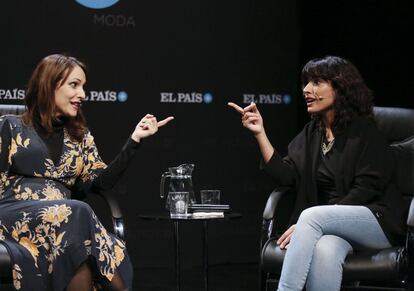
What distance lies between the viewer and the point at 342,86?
3.52m

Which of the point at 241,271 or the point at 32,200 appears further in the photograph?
the point at 241,271

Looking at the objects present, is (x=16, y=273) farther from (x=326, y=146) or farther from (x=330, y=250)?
(x=326, y=146)

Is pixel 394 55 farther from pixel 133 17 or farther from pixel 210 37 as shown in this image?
pixel 133 17

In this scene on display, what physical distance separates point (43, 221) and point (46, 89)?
2.01ft

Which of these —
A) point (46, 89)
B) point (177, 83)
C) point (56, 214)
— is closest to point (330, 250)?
point (56, 214)

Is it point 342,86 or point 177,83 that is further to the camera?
point 177,83

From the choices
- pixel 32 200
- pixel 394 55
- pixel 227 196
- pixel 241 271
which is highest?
pixel 394 55

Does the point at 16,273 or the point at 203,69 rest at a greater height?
the point at 203,69

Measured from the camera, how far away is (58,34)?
505cm

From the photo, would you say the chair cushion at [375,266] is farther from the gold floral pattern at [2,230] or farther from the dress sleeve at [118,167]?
the gold floral pattern at [2,230]

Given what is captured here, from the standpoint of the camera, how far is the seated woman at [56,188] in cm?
306

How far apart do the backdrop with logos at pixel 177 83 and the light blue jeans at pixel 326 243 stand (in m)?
2.25

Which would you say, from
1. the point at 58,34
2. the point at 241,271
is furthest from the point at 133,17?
the point at 241,271

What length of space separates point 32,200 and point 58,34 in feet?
6.68
